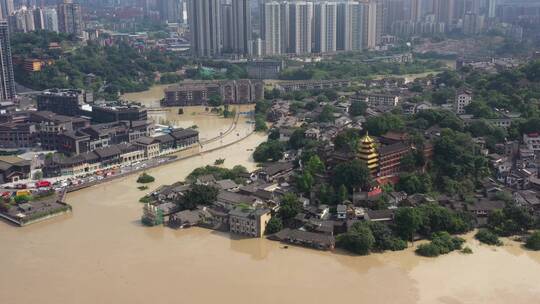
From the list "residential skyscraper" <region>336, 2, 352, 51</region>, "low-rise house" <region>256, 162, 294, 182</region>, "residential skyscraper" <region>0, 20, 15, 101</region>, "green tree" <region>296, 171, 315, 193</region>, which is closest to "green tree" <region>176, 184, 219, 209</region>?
"green tree" <region>296, 171, 315, 193</region>

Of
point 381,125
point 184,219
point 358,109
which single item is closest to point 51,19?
point 358,109

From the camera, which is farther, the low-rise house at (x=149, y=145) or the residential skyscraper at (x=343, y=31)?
the residential skyscraper at (x=343, y=31)

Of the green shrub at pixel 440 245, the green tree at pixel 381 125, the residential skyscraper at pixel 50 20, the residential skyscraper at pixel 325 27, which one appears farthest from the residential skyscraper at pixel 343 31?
the green shrub at pixel 440 245

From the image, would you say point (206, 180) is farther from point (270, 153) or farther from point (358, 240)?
point (358, 240)

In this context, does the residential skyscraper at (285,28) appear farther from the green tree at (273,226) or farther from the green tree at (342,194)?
the green tree at (273,226)

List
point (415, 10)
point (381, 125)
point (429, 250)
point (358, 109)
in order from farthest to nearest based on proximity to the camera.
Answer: point (415, 10)
point (358, 109)
point (381, 125)
point (429, 250)

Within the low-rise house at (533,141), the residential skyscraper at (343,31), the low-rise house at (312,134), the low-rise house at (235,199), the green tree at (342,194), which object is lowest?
the low-rise house at (235,199)

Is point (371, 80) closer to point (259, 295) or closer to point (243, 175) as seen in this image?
point (243, 175)
